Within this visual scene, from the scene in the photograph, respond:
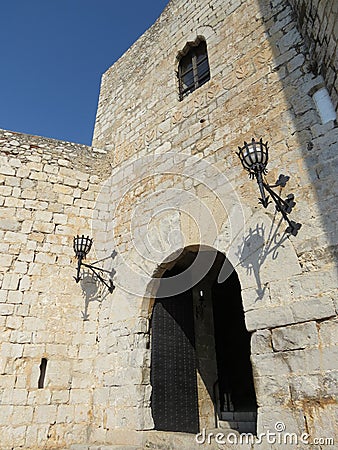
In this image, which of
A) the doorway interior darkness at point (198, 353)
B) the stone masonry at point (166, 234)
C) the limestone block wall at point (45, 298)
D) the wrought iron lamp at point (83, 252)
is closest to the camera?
the stone masonry at point (166, 234)

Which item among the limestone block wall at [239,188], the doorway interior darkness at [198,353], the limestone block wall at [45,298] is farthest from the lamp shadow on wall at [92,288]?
the doorway interior darkness at [198,353]

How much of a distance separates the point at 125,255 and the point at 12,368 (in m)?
1.88

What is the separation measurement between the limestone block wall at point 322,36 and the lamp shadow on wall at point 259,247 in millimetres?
1293

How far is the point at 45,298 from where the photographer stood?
4.54 m

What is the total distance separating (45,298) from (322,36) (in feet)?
14.1

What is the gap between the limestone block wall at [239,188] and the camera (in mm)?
2742

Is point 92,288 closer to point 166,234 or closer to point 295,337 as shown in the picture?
point 166,234

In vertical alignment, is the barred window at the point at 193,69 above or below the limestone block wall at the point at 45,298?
above

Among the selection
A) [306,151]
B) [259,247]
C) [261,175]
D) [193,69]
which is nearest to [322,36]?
→ [306,151]

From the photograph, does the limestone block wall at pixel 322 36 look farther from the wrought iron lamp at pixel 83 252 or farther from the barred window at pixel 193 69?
the wrought iron lamp at pixel 83 252

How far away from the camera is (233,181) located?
12.4 ft

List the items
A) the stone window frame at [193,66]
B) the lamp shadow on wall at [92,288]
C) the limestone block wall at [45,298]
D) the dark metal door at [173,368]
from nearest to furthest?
the limestone block wall at [45,298] < the dark metal door at [173,368] < the lamp shadow on wall at [92,288] < the stone window frame at [193,66]

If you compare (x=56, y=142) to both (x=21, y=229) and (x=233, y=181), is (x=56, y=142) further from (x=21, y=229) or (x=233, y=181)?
(x=233, y=181)

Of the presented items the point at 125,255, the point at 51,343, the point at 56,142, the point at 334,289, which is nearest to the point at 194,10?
the point at 56,142
